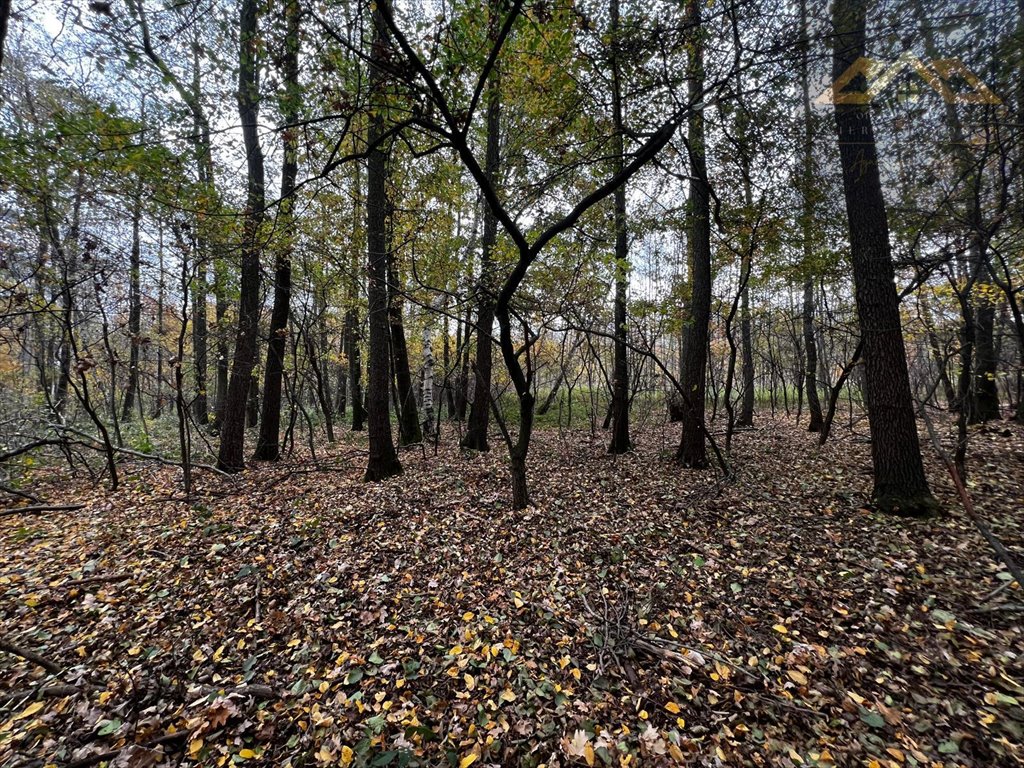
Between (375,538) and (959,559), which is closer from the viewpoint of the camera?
(959,559)

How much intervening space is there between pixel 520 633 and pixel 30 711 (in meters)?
3.35

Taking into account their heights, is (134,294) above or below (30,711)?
above

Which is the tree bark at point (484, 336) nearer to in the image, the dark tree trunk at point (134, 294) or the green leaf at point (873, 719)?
the dark tree trunk at point (134, 294)

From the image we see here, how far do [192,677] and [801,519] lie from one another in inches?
243

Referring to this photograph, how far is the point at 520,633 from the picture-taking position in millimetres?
3373

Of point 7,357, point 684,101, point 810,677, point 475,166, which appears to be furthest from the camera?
point 7,357

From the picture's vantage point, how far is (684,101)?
4211 millimetres

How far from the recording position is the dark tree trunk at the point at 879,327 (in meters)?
4.61

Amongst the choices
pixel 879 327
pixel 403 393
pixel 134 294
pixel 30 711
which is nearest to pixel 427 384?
pixel 403 393

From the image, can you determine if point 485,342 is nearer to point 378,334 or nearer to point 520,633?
point 378,334

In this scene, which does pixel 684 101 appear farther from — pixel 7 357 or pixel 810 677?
pixel 7 357

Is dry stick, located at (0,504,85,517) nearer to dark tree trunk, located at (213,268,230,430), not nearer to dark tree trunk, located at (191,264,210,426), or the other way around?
dark tree trunk, located at (191,264,210,426)

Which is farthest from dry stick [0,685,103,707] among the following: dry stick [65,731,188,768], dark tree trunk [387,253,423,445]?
dark tree trunk [387,253,423,445]

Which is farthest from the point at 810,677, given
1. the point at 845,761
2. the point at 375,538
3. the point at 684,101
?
the point at 684,101
